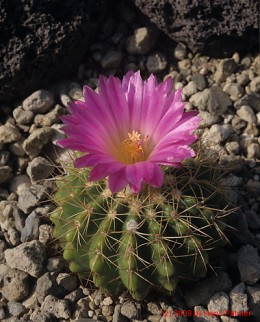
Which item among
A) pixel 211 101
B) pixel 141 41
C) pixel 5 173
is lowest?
pixel 211 101

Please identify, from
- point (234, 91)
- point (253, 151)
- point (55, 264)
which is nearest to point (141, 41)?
point (234, 91)

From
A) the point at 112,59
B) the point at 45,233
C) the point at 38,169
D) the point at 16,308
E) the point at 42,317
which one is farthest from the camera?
the point at 112,59

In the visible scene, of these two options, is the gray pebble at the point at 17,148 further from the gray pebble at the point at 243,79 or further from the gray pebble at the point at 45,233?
the gray pebble at the point at 243,79

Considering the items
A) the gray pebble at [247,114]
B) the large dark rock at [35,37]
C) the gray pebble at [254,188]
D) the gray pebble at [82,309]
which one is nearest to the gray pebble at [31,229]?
the gray pebble at [82,309]

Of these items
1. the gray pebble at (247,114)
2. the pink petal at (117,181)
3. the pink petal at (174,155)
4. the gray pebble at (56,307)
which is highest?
the pink petal at (117,181)

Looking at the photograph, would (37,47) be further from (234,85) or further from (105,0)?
(234,85)

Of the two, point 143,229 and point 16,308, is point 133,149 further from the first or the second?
point 16,308
